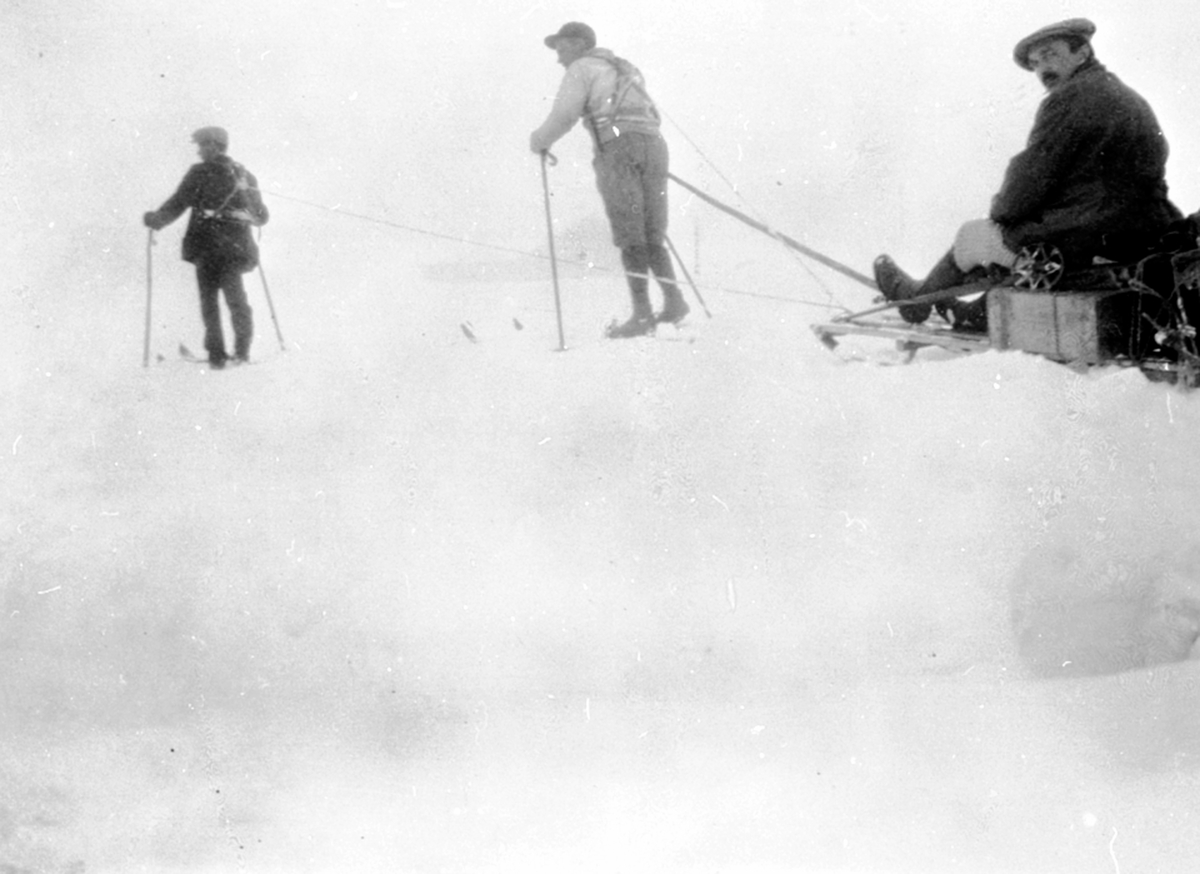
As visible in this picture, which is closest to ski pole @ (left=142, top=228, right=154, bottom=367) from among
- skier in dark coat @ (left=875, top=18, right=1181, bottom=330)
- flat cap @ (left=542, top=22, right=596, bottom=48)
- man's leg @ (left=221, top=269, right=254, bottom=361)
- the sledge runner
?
man's leg @ (left=221, top=269, right=254, bottom=361)

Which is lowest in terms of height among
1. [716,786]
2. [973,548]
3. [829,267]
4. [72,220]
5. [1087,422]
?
[716,786]

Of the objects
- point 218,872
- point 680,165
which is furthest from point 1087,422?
point 218,872

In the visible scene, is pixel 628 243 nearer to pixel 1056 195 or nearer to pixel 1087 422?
pixel 1056 195

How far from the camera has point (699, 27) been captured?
2326 millimetres

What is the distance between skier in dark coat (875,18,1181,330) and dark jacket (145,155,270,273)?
168 centimetres

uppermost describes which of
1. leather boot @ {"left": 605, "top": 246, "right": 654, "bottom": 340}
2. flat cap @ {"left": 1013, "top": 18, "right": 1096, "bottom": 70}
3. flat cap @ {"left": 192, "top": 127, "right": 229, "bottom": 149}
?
flat cap @ {"left": 1013, "top": 18, "right": 1096, "bottom": 70}

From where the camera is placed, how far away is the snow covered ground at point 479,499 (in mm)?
2283

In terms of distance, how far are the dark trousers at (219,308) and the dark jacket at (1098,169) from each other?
176cm

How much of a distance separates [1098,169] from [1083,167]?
3cm

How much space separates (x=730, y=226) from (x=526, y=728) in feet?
4.26

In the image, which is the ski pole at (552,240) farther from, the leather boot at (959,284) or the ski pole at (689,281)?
the leather boot at (959,284)

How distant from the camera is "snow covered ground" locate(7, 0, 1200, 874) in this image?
228 cm

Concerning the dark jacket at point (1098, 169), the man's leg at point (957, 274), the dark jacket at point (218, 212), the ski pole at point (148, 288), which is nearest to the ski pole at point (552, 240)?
the dark jacket at point (218, 212)

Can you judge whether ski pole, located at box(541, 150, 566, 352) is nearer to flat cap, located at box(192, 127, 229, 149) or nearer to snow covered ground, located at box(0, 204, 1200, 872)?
snow covered ground, located at box(0, 204, 1200, 872)
